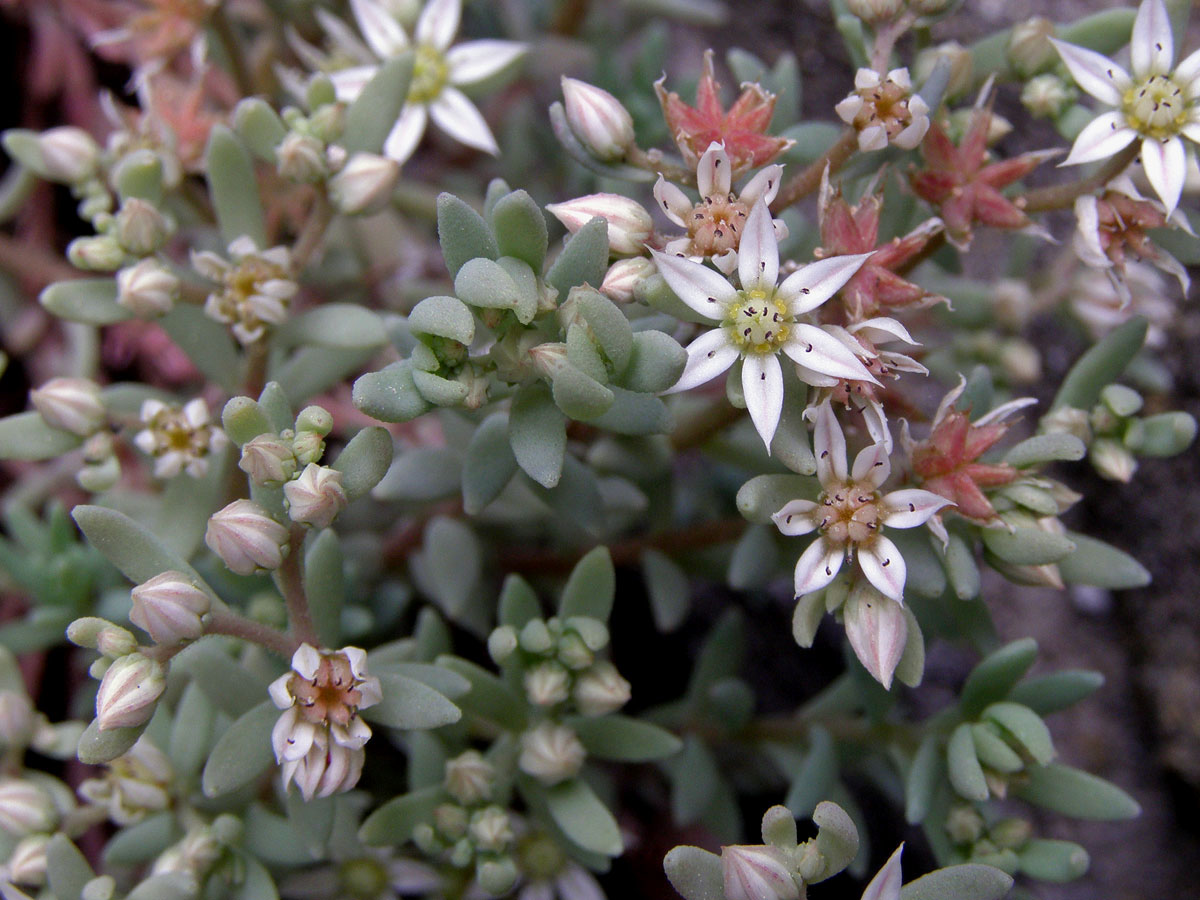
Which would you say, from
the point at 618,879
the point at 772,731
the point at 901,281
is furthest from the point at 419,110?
the point at 618,879

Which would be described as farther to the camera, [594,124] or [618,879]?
[618,879]

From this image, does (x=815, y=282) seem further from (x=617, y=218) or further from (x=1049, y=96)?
(x=1049, y=96)

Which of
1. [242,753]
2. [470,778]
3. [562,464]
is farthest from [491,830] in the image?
[562,464]

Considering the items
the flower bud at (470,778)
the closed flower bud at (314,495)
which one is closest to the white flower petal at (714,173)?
the closed flower bud at (314,495)

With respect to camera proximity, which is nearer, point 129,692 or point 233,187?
point 129,692

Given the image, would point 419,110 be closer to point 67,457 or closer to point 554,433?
point 554,433

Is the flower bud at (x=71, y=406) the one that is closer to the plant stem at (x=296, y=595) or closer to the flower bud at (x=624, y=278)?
the plant stem at (x=296, y=595)
